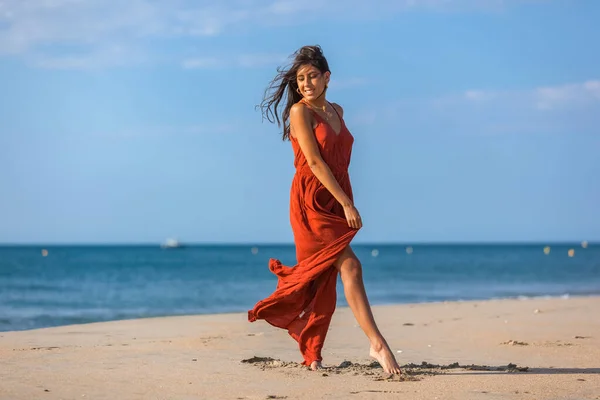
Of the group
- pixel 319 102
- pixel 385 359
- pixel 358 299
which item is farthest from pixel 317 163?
pixel 385 359

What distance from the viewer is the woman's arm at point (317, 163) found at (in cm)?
524

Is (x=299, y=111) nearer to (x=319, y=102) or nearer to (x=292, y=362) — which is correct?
(x=319, y=102)

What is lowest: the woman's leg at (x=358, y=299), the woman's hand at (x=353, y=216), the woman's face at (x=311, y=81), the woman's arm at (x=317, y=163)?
the woman's leg at (x=358, y=299)

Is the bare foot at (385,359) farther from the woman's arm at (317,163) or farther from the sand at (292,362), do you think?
the woman's arm at (317,163)

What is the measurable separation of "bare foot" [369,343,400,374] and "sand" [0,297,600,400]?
82 mm

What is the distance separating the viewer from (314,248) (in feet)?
17.5

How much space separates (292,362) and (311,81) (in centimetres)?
191

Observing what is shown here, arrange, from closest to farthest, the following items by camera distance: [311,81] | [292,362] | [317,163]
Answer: [317,163], [311,81], [292,362]

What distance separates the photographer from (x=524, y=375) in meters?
5.20

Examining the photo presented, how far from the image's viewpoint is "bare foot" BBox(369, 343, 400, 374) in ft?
16.8

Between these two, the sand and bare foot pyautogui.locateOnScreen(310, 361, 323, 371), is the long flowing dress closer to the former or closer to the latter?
bare foot pyautogui.locateOnScreen(310, 361, 323, 371)

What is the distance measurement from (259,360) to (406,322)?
12.7 ft

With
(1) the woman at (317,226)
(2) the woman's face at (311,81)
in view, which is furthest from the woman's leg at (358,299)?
(2) the woman's face at (311,81)

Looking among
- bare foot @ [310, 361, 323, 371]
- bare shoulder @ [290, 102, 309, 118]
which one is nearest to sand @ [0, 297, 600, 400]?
bare foot @ [310, 361, 323, 371]
